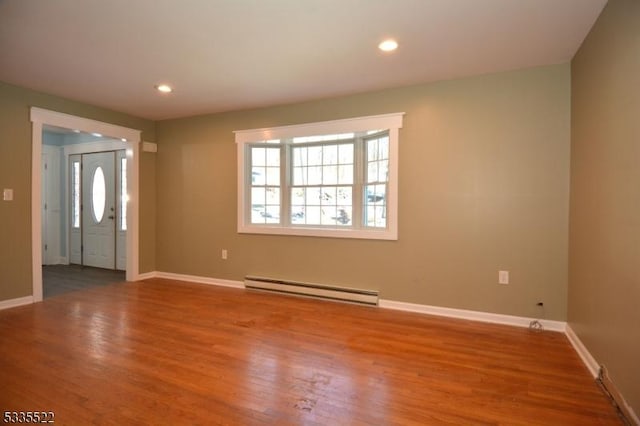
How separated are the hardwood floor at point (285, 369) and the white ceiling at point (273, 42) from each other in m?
2.49

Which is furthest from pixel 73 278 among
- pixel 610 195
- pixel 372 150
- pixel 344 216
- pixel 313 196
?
pixel 610 195

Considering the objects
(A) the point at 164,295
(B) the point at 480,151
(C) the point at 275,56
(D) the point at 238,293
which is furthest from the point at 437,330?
(A) the point at 164,295

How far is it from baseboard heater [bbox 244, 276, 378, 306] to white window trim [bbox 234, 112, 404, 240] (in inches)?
25.2

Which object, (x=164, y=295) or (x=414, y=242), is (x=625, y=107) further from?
(x=164, y=295)

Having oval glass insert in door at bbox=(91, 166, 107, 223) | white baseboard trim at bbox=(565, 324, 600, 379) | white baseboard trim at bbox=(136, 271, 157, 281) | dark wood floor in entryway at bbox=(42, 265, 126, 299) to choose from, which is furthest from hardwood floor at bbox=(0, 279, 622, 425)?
oval glass insert in door at bbox=(91, 166, 107, 223)

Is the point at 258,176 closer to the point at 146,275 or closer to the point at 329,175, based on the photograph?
the point at 329,175

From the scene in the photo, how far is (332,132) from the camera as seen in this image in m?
4.02

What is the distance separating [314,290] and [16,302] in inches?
135

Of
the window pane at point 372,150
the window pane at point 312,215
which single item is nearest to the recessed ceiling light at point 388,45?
the window pane at point 372,150

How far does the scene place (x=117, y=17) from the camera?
2.31 meters

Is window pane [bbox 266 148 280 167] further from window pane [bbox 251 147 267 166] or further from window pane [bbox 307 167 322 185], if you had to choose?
window pane [bbox 307 167 322 185]

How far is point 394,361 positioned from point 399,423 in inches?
28.4

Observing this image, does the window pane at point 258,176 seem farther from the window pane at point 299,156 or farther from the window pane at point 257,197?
the window pane at point 299,156

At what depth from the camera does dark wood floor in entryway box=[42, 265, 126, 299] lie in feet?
14.9
